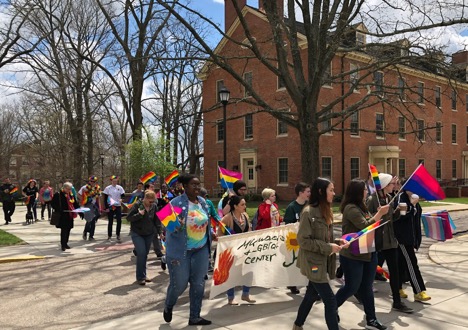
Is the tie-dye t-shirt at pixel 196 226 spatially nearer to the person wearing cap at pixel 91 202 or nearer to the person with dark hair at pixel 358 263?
the person with dark hair at pixel 358 263

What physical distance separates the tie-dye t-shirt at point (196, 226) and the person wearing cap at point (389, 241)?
81.4 inches

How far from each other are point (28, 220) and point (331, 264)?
1711 centimetres

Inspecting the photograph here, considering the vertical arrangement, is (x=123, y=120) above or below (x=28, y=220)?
above

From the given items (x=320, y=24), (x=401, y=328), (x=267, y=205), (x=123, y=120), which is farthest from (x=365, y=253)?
(x=123, y=120)

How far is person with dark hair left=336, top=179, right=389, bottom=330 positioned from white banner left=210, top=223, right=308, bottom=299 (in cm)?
164

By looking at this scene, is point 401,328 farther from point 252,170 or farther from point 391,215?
point 252,170

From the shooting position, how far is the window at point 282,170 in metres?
31.1

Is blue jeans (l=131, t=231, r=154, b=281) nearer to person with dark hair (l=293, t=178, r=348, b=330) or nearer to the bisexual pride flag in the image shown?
the bisexual pride flag

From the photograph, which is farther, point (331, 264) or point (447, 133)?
point (447, 133)

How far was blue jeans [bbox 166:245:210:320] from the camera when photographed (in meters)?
5.16

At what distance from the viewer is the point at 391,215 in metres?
5.75

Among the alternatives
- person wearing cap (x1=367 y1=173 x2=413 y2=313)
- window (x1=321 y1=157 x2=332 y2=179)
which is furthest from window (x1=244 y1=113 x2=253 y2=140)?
person wearing cap (x1=367 y1=173 x2=413 y2=313)

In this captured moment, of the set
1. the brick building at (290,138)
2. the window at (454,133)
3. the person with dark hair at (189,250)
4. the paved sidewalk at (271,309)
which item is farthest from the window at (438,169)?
the person with dark hair at (189,250)

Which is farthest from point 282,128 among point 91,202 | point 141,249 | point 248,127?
point 141,249
